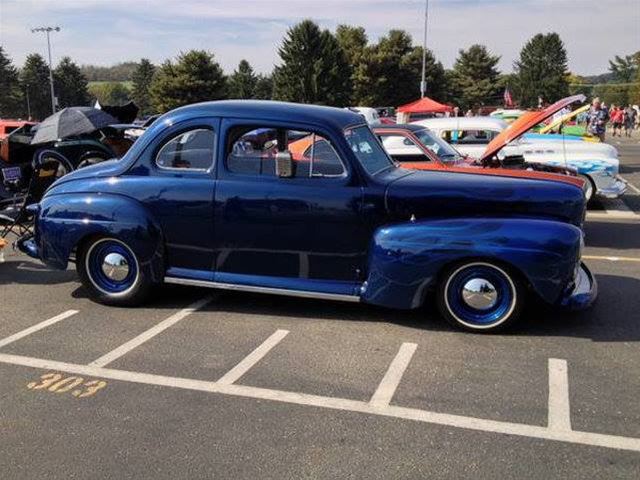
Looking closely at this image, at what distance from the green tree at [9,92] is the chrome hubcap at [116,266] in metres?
71.4

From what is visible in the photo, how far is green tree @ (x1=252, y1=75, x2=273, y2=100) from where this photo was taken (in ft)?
227

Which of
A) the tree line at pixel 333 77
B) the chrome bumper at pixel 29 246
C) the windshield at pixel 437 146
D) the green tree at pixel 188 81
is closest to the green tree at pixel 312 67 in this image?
the tree line at pixel 333 77

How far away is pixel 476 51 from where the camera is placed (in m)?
76.2

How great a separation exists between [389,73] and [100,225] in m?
58.9

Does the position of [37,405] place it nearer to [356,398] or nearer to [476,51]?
[356,398]

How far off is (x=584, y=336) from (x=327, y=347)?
6.59 ft

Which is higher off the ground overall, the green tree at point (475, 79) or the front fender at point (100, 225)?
the green tree at point (475, 79)

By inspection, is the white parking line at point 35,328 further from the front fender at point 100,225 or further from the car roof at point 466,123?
the car roof at point 466,123

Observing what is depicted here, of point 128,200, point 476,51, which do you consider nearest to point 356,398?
point 128,200

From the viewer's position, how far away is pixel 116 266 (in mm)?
5816

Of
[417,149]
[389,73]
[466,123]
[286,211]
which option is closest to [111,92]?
[389,73]

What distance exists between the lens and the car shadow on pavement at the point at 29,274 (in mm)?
6797

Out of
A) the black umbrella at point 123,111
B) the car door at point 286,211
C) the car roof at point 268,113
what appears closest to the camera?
the car door at point 286,211

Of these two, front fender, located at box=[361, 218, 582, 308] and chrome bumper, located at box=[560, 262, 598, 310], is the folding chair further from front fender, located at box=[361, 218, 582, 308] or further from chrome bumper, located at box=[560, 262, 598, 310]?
chrome bumper, located at box=[560, 262, 598, 310]
